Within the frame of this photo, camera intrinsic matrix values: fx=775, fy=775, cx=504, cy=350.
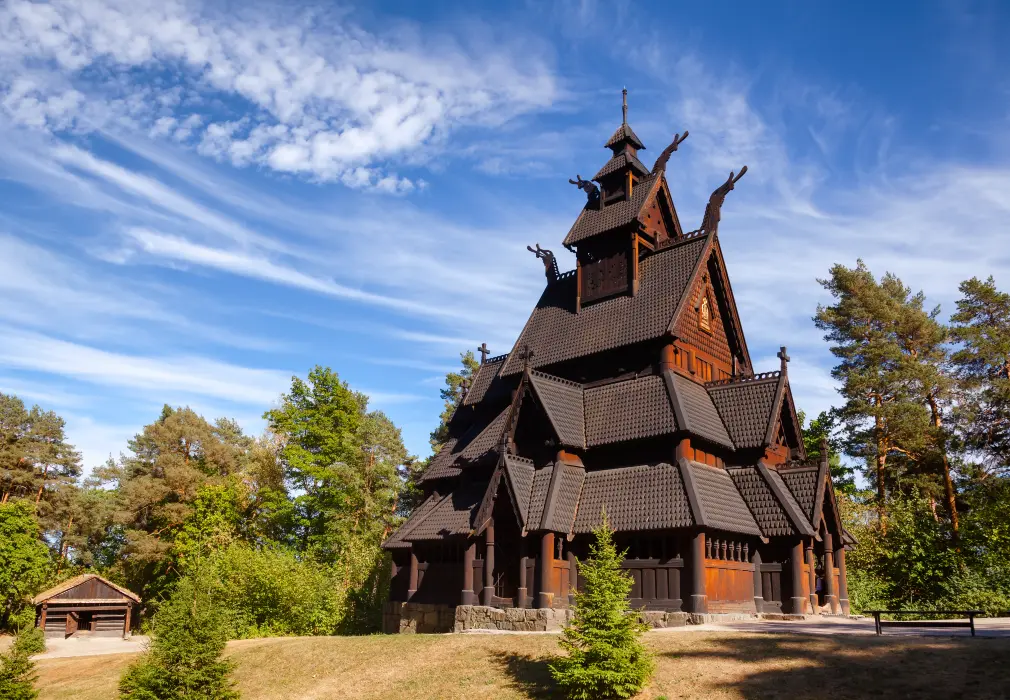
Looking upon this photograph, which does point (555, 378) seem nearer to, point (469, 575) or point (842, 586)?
point (469, 575)

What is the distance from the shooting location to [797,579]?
24.7 metres

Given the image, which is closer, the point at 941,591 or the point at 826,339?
the point at 941,591

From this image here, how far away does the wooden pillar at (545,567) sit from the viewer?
24.4 meters

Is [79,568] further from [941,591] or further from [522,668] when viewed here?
[941,591]

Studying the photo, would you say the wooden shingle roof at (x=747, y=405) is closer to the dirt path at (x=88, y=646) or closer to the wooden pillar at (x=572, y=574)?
the wooden pillar at (x=572, y=574)

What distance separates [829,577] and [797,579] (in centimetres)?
299

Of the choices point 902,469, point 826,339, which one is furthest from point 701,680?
point 826,339

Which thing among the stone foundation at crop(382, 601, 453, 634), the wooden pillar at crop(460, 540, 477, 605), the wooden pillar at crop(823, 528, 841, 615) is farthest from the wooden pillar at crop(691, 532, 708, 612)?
the stone foundation at crop(382, 601, 453, 634)

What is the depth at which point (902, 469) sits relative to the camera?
40.6 meters

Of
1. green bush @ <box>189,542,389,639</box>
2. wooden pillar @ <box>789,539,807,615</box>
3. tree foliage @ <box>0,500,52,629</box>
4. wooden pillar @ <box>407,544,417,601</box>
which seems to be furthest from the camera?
tree foliage @ <box>0,500,52,629</box>

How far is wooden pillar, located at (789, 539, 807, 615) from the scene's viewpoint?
965 inches

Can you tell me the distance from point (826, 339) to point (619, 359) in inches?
869

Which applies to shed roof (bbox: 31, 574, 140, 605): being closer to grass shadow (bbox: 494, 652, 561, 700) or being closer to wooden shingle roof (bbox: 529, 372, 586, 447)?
wooden shingle roof (bbox: 529, 372, 586, 447)

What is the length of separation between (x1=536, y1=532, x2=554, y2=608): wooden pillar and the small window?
1088cm
